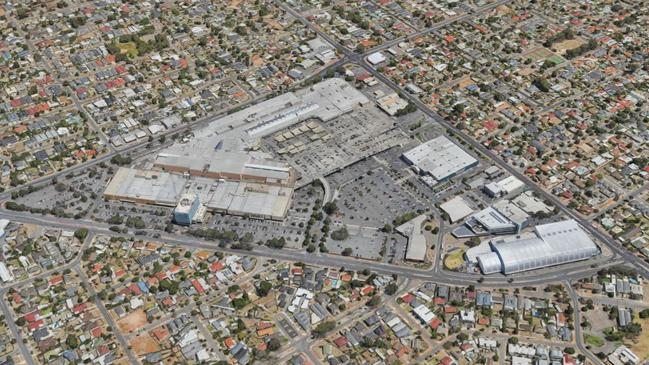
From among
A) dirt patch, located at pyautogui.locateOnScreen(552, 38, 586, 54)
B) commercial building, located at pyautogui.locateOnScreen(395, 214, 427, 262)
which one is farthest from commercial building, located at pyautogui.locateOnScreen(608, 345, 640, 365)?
dirt patch, located at pyautogui.locateOnScreen(552, 38, 586, 54)

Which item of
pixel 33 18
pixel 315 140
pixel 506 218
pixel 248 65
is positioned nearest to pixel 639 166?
pixel 506 218

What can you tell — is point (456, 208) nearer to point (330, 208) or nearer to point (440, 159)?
point (440, 159)

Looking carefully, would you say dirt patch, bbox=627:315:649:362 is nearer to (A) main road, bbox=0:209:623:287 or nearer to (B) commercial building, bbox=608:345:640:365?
(B) commercial building, bbox=608:345:640:365

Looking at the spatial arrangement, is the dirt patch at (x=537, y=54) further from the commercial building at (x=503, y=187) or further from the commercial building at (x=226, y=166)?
the commercial building at (x=226, y=166)

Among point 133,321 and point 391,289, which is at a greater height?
point 391,289

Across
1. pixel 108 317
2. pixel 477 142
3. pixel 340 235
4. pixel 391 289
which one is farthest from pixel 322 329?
pixel 477 142
